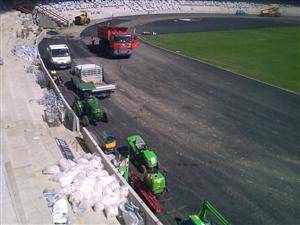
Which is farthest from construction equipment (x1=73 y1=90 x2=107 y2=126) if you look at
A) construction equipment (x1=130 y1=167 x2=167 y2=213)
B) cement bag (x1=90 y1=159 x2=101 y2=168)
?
construction equipment (x1=130 y1=167 x2=167 y2=213)

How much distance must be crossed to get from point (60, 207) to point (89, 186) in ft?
5.58

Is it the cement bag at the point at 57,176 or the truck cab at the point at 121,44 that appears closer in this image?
the cement bag at the point at 57,176

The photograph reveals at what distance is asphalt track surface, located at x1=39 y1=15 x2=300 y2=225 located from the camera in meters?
16.2

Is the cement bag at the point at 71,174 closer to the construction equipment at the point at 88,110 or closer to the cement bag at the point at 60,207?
the cement bag at the point at 60,207

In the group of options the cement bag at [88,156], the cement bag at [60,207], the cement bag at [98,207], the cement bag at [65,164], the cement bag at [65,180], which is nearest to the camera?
the cement bag at [60,207]

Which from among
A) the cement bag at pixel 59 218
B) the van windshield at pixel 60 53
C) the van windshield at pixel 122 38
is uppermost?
the van windshield at pixel 122 38

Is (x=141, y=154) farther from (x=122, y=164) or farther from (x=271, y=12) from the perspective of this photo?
(x=271, y=12)

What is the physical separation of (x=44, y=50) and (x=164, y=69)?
49.9ft

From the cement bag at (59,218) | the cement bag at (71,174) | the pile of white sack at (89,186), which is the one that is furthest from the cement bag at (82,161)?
the cement bag at (59,218)

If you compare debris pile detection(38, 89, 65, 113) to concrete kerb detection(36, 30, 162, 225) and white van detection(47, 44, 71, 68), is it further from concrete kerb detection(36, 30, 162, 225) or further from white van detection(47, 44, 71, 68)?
white van detection(47, 44, 71, 68)

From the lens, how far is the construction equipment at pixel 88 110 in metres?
22.6

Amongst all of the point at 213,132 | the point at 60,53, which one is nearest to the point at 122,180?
the point at 213,132

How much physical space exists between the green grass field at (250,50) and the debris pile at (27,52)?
55.8 ft

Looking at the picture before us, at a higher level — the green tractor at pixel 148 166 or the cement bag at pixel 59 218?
the green tractor at pixel 148 166
